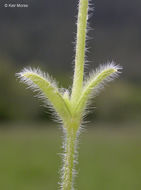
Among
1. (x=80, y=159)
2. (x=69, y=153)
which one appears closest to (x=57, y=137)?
(x=80, y=159)

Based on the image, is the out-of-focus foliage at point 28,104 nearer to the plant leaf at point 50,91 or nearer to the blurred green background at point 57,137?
the blurred green background at point 57,137

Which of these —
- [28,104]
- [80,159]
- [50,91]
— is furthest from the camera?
[28,104]

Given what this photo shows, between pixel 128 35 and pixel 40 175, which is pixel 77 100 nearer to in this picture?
pixel 40 175

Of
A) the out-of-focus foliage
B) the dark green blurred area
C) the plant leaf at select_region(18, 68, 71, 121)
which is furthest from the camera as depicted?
the out-of-focus foliage

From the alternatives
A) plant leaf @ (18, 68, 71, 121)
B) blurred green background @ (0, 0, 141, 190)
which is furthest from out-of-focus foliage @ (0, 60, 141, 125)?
plant leaf @ (18, 68, 71, 121)

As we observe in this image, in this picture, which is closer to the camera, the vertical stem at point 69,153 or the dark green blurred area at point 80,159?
the vertical stem at point 69,153

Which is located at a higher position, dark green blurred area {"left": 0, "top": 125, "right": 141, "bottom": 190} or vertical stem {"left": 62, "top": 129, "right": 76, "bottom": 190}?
dark green blurred area {"left": 0, "top": 125, "right": 141, "bottom": 190}

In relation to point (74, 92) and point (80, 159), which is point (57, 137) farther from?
point (74, 92)

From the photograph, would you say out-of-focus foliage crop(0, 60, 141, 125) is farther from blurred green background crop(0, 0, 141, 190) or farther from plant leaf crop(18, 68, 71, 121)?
plant leaf crop(18, 68, 71, 121)

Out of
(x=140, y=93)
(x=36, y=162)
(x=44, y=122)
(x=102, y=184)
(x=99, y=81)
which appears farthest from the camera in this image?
(x=140, y=93)

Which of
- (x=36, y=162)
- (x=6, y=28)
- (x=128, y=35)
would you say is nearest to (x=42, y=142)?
(x=36, y=162)

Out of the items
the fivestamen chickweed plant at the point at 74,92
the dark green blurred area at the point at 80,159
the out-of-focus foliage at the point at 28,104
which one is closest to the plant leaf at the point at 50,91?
the fivestamen chickweed plant at the point at 74,92
